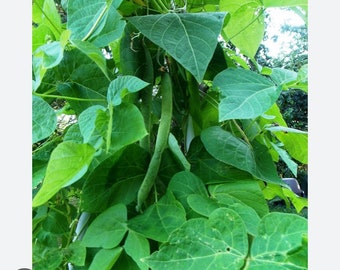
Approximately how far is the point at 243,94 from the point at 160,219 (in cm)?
11

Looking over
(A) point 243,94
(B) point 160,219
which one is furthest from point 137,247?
(A) point 243,94

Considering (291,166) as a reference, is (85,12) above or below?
above

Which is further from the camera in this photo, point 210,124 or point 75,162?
point 210,124

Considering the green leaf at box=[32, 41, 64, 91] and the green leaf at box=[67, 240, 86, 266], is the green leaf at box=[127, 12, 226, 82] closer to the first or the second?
the green leaf at box=[32, 41, 64, 91]

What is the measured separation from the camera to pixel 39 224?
403mm

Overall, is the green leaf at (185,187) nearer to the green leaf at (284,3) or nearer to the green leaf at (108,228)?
the green leaf at (108,228)

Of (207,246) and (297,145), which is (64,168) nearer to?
(207,246)

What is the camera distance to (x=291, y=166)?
355 millimetres

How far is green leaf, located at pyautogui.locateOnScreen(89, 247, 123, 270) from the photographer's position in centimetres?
30

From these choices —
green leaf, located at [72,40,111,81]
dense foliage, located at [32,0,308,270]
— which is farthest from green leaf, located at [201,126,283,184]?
green leaf, located at [72,40,111,81]

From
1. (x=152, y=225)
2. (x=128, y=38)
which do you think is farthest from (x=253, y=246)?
(x=128, y=38)

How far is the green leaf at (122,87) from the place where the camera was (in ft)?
0.97
